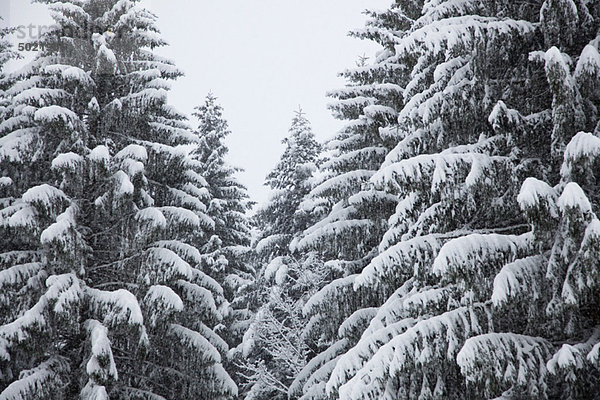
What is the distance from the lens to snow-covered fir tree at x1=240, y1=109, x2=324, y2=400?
16280mm

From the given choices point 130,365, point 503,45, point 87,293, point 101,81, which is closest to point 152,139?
point 101,81

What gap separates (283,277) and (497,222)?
10.6m

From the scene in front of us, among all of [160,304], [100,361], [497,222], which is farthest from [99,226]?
[497,222]

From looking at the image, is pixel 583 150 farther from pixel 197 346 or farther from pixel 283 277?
pixel 283 277

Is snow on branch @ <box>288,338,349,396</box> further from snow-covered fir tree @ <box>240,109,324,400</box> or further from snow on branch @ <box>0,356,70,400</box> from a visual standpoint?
snow on branch @ <box>0,356,70,400</box>

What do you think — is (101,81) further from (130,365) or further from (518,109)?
(518,109)

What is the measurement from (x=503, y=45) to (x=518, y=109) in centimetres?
106

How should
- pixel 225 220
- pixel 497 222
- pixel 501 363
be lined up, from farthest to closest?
pixel 225 220, pixel 497 222, pixel 501 363

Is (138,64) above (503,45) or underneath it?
above

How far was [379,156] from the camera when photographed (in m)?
14.1

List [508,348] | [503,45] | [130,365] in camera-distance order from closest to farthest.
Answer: [508,348], [503,45], [130,365]

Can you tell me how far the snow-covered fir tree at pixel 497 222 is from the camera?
591 cm

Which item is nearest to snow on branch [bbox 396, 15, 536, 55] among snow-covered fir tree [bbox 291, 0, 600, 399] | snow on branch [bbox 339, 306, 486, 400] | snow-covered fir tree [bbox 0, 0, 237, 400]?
snow-covered fir tree [bbox 291, 0, 600, 399]

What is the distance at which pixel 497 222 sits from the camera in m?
7.93
